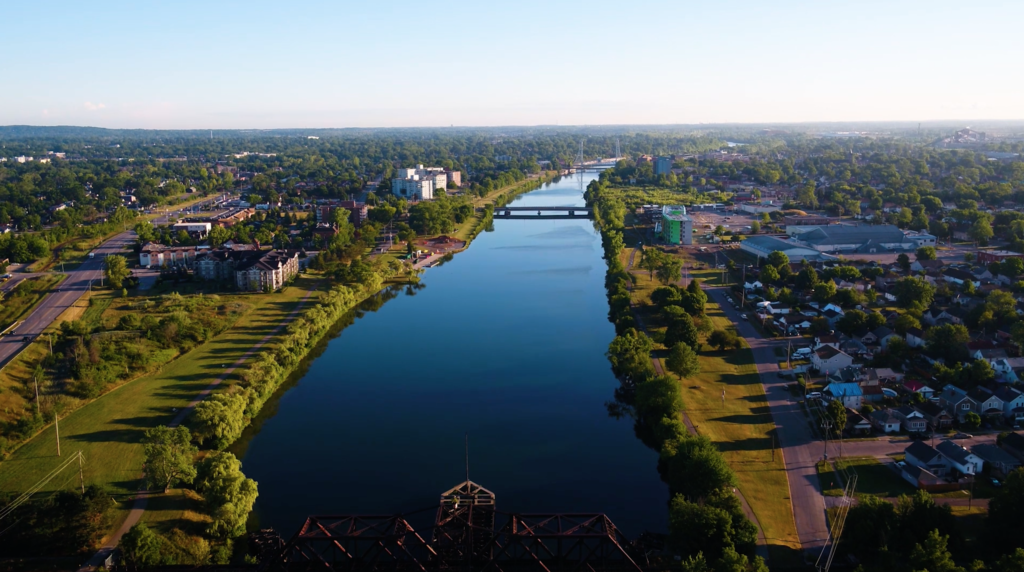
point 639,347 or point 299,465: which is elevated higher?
point 639,347

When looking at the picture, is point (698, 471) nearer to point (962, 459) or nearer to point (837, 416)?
point (837, 416)

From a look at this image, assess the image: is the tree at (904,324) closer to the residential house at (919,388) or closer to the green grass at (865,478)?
the residential house at (919,388)

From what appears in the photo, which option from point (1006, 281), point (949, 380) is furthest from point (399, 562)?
point (1006, 281)

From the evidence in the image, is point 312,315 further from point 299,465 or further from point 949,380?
point 949,380

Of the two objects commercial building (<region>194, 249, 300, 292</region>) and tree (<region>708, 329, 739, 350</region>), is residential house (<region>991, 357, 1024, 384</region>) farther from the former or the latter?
commercial building (<region>194, 249, 300, 292</region>)

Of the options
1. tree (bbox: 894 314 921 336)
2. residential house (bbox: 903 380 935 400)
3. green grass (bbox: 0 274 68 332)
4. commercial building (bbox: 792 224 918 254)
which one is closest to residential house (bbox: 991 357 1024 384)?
residential house (bbox: 903 380 935 400)

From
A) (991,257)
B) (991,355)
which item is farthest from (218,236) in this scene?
(991,257)

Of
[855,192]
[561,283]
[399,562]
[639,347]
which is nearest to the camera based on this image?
[399,562]
